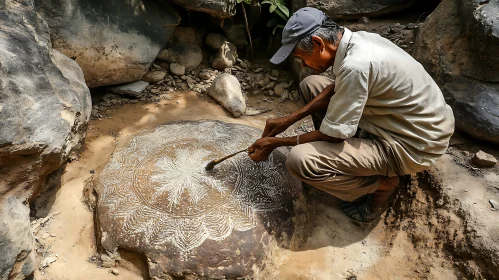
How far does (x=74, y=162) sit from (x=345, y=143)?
2296mm

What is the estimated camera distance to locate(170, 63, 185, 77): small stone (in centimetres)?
450

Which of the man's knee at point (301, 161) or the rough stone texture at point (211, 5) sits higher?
the rough stone texture at point (211, 5)

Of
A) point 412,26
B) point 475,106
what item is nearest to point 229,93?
point 412,26

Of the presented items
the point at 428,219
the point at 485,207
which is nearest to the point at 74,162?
the point at 428,219

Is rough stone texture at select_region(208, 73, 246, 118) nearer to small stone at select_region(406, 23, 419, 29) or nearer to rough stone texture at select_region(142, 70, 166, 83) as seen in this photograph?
rough stone texture at select_region(142, 70, 166, 83)

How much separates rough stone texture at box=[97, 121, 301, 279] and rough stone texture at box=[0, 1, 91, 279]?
483 mm

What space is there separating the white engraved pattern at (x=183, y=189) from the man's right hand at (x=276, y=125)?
35 cm

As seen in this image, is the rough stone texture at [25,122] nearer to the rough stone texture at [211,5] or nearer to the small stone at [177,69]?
the rough stone texture at [211,5]

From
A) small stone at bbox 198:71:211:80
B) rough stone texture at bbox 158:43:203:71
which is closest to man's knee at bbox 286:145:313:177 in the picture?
small stone at bbox 198:71:211:80

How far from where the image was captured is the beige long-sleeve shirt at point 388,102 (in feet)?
7.41

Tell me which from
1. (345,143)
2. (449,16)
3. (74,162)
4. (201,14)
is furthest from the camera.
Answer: (201,14)

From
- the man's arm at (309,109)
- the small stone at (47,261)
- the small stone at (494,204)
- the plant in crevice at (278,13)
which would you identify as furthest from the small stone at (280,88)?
the small stone at (47,261)

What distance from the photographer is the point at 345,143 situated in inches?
101

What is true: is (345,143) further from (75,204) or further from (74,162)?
(74,162)
